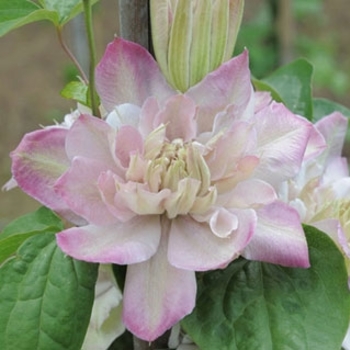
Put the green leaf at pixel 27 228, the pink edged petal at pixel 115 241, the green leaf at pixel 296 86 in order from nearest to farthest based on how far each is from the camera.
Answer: the pink edged petal at pixel 115 241
the green leaf at pixel 27 228
the green leaf at pixel 296 86

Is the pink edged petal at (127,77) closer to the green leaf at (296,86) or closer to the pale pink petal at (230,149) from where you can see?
the pale pink petal at (230,149)

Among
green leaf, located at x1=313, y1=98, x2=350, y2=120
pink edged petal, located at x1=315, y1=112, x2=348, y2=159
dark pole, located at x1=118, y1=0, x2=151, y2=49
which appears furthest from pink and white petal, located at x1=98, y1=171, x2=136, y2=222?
green leaf, located at x1=313, y1=98, x2=350, y2=120

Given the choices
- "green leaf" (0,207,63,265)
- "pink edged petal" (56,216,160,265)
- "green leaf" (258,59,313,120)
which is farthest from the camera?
"green leaf" (258,59,313,120)

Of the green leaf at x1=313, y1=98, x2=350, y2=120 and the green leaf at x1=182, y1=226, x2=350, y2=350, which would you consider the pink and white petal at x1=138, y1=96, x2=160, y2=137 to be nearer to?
the green leaf at x1=182, y1=226, x2=350, y2=350

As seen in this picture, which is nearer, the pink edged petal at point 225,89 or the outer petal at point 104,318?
the pink edged petal at point 225,89

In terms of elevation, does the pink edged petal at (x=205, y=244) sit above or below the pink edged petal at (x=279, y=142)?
below

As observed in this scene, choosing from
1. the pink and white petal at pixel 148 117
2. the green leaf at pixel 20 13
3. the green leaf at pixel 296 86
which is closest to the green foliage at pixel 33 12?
the green leaf at pixel 20 13

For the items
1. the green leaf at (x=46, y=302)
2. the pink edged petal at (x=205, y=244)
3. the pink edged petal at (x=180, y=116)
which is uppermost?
the pink edged petal at (x=180, y=116)

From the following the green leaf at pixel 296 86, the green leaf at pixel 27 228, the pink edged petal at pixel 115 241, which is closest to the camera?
the pink edged petal at pixel 115 241
